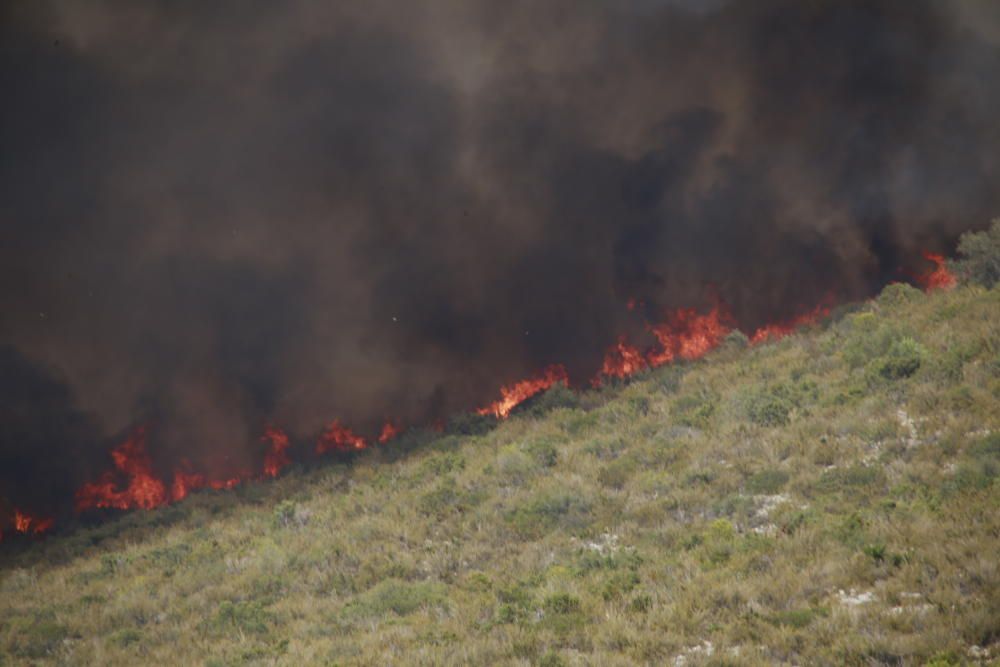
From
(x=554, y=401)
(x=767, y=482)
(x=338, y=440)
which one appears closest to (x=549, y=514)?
(x=767, y=482)

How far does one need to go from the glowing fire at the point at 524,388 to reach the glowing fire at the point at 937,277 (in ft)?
45.2

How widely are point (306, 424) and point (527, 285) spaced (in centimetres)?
1273

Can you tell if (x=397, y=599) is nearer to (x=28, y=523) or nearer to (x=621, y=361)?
(x=621, y=361)

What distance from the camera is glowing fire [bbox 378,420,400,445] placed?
30.8 meters

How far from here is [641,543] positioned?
1437 cm

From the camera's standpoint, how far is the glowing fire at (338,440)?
31.2 m

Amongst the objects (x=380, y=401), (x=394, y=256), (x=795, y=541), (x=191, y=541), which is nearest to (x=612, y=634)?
(x=795, y=541)

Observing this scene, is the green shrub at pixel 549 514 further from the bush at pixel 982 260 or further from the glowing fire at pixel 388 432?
the bush at pixel 982 260

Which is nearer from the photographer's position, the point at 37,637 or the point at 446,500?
the point at 37,637

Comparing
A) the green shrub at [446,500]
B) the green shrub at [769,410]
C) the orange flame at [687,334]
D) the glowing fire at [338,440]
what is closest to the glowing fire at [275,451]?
the glowing fire at [338,440]

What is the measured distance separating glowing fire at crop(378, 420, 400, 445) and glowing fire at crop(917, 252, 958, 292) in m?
20.1

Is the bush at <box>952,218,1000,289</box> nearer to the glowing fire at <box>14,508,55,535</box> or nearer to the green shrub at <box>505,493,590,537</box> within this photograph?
the green shrub at <box>505,493,590,537</box>

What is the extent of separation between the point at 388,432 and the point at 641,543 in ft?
62.1

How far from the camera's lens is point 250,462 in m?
32.4
